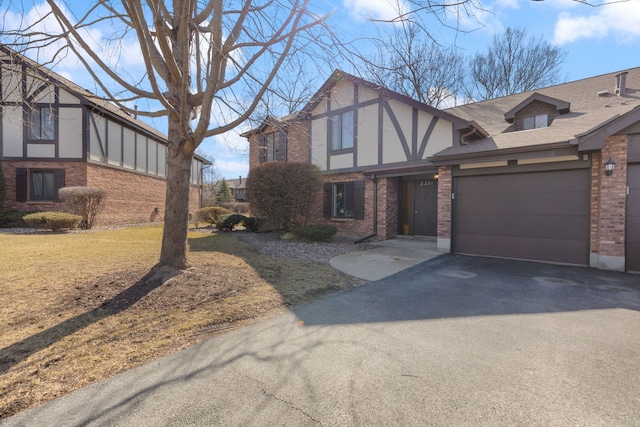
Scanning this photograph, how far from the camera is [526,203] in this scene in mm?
7922

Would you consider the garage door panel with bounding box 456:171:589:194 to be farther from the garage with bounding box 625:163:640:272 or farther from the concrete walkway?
the concrete walkway

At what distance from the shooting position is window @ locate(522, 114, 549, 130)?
962cm

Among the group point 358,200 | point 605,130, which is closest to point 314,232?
point 358,200

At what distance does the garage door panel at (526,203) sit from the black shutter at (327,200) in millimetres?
5695

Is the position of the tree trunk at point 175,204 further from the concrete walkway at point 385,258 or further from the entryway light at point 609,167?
the entryway light at point 609,167

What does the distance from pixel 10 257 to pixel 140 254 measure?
105 inches

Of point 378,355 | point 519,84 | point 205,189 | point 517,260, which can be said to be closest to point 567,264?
point 517,260

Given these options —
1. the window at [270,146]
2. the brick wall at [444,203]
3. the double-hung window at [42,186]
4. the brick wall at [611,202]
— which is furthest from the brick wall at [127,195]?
the brick wall at [611,202]

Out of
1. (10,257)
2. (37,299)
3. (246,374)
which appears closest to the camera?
(246,374)

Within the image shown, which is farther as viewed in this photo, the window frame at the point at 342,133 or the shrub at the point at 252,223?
the shrub at the point at 252,223

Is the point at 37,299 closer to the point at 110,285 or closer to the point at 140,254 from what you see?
the point at 110,285

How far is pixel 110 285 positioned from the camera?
196 inches

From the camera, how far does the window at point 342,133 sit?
1291 cm

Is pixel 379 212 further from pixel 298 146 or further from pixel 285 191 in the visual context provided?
pixel 298 146
